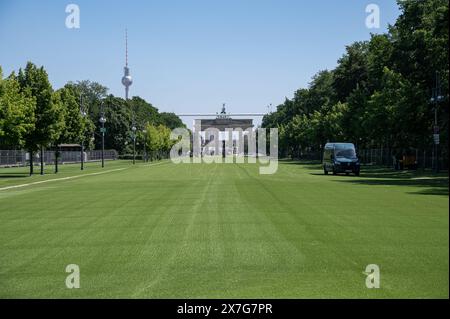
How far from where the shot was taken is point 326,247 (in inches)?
499

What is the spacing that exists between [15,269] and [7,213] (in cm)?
1055

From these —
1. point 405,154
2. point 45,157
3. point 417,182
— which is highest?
point 405,154

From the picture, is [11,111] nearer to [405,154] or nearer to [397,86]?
[397,86]

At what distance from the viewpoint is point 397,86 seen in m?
55.9

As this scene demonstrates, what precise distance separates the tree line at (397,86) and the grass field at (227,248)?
32.2 feet

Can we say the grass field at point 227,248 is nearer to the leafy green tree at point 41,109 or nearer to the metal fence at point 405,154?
the metal fence at point 405,154

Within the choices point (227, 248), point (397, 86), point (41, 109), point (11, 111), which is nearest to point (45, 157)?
point (41, 109)

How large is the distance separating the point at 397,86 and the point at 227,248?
4636cm

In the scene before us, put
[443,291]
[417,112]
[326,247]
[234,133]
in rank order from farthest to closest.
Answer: [234,133]
[417,112]
[326,247]
[443,291]

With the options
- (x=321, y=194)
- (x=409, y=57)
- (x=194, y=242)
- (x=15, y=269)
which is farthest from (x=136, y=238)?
(x=409, y=57)

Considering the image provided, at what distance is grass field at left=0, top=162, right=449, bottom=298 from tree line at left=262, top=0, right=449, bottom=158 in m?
9.80

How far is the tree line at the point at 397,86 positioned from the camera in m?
45.5

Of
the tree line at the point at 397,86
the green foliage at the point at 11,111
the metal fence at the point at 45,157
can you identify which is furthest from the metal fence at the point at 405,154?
the metal fence at the point at 45,157
